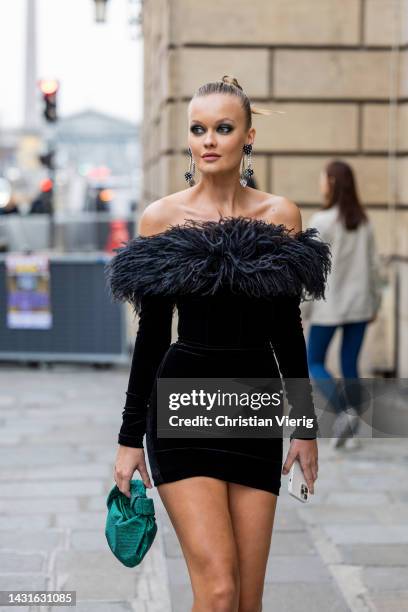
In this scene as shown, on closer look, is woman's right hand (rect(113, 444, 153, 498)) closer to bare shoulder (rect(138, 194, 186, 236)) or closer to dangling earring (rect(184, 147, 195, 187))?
bare shoulder (rect(138, 194, 186, 236))

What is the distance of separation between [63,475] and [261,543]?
374 centimetres

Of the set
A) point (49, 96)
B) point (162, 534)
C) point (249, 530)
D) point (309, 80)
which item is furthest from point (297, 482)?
point (49, 96)

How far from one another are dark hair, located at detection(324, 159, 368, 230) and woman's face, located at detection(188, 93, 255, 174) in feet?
13.4

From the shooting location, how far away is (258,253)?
10.7 ft

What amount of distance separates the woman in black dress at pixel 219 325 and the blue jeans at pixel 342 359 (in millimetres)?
4063

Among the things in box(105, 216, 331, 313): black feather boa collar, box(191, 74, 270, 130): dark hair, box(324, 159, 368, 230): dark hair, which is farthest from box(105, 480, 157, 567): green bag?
box(324, 159, 368, 230): dark hair

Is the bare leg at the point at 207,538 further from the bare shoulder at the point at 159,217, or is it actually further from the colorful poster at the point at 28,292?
the colorful poster at the point at 28,292

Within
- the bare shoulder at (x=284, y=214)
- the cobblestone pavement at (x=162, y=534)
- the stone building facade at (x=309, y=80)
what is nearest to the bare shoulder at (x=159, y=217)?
the bare shoulder at (x=284, y=214)

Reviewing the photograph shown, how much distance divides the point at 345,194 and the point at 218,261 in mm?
4201

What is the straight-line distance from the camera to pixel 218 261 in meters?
3.22

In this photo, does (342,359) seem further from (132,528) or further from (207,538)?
(207,538)

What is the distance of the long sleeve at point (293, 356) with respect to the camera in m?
3.25

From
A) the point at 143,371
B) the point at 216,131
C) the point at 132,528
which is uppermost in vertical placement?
the point at 216,131

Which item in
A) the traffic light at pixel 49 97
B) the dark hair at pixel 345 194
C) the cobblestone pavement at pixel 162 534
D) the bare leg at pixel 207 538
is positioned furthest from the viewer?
the traffic light at pixel 49 97
